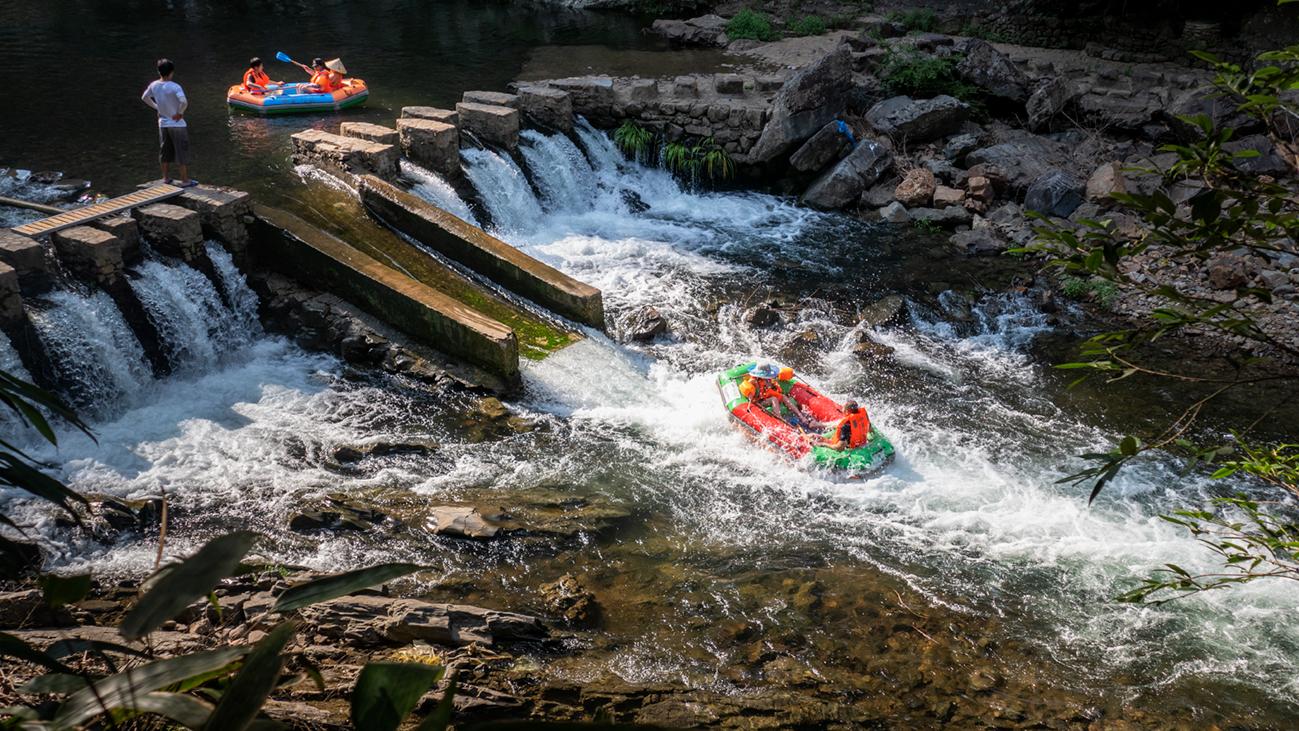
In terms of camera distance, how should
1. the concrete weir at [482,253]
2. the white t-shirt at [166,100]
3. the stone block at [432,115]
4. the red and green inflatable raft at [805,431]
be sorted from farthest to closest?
the stone block at [432,115] < the concrete weir at [482,253] < the white t-shirt at [166,100] < the red and green inflatable raft at [805,431]

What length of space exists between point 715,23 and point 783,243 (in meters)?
8.17

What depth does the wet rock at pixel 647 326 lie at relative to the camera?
30.4 ft

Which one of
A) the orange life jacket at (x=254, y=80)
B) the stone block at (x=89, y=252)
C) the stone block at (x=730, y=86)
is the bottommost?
the stone block at (x=89, y=252)

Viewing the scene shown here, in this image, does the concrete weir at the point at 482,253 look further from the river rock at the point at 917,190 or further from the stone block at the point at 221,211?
the river rock at the point at 917,190

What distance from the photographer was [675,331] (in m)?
9.52

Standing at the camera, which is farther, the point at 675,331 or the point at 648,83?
the point at 648,83

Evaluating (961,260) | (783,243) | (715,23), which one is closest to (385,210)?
(783,243)

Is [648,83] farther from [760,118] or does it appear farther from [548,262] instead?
[548,262]

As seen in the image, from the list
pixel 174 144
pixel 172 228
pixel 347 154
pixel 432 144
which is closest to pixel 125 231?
pixel 172 228

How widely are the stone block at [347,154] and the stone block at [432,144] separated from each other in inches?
16.5

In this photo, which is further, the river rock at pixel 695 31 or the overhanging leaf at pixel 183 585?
the river rock at pixel 695 31

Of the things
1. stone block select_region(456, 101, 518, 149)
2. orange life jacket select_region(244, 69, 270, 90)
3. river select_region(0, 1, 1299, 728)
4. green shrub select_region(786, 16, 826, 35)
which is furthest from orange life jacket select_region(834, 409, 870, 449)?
green shrub select_region(786, 16, 826, 35)

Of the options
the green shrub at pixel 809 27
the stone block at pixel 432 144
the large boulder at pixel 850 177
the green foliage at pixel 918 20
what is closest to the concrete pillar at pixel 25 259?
the stone block at pixel 432 144

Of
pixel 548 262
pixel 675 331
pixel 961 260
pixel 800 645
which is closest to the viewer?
pixel 800 645
